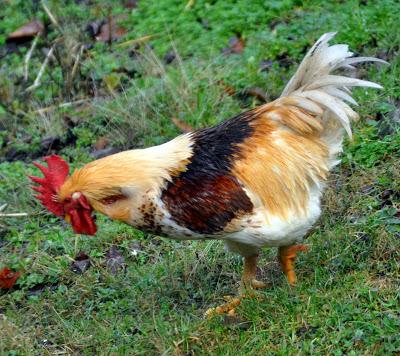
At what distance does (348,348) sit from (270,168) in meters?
1.02

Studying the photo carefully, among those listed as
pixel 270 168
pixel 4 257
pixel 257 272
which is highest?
pixel 270 168

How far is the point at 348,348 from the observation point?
14.1 feet

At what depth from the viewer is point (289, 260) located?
16.1 ft

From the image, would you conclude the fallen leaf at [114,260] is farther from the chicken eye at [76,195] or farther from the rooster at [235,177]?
the chicken eye at [76,195]

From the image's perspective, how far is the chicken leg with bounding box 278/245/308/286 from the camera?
4.88 meters

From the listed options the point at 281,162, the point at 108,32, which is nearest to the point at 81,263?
the point at 281,162

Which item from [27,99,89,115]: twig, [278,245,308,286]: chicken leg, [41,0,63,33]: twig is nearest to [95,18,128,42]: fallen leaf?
[41,0,63,33]: twig

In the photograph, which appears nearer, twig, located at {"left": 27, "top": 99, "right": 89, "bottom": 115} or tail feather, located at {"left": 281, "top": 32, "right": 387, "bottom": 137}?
tail feather, located at {"left": 281, "top": 32, "right": 387, "bottom": 137}

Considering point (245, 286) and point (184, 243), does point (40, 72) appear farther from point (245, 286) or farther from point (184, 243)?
point (245, 286)

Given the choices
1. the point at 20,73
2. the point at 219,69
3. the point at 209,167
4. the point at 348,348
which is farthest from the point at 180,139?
the point at 20,73

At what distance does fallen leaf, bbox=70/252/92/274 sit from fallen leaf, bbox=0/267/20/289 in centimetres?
38

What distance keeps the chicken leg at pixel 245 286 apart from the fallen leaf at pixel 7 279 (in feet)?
4.75

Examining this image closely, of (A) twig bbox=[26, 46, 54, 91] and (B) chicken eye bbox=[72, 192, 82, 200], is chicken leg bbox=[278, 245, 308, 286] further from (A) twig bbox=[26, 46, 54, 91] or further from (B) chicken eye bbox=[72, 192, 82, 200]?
(A) twig bbox=[26, 46, 54, 91]

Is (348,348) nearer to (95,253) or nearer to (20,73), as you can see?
(95,253)
